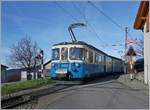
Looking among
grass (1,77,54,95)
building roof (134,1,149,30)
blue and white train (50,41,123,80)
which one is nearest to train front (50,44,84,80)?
blue and white train (50,41,123,80)

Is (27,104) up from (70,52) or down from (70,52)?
down

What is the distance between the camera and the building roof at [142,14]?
28188mm

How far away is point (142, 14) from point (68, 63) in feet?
26.5

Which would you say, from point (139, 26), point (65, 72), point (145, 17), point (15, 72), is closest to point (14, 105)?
point (65, 72)

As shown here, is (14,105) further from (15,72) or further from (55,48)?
(15,72)

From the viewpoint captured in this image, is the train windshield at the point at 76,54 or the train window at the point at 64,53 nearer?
the train windshield at the point at 76,54

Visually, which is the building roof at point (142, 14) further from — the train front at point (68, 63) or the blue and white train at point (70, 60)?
the train front at point (68, 63)

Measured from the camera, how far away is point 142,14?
97.0 feet

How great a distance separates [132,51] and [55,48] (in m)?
8.83

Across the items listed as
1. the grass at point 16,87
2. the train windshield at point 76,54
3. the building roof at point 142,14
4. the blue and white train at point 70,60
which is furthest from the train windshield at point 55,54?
the building roof at point 142,14

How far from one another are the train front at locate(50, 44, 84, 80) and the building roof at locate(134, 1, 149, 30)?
6401 millimetres

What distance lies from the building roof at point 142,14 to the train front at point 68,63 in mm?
6401

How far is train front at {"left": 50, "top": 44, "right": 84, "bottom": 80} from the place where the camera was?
2555 cm

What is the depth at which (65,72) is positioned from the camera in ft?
83.3
